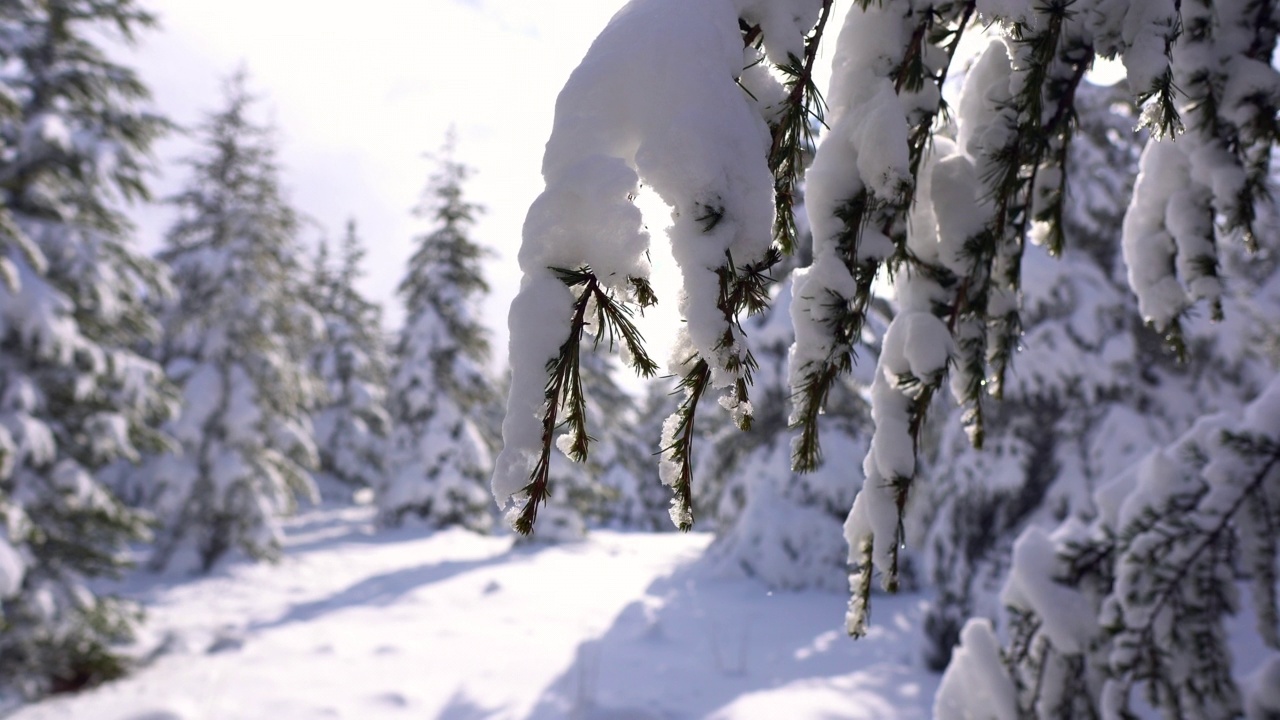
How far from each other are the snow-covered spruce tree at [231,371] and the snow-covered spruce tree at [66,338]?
4572 mm

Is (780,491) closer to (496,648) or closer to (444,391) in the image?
(496,648)

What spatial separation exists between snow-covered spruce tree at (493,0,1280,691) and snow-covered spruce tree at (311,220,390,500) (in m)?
25.4

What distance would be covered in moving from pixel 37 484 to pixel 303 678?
345 centimetres

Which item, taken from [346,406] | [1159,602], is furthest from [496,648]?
[346,406]

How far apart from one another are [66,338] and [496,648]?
5468 mm

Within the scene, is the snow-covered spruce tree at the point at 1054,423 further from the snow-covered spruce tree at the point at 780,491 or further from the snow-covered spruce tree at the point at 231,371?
the snow-covered spruce tree at the point at 231,371

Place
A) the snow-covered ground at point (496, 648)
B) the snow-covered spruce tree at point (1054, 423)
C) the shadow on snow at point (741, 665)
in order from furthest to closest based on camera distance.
→ 1. the snow-covered spruce tree at point (1054, 423)
2. the shadow on snow at point (741, 665)
3. the snow-covered ground at point (496, 648)

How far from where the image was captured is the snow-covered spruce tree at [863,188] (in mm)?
837

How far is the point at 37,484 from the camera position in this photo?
6.84 meters

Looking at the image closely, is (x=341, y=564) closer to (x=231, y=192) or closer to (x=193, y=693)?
(x=193, y=693)

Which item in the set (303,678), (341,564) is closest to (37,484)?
(303,678)

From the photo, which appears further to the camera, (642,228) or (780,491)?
(780,491)

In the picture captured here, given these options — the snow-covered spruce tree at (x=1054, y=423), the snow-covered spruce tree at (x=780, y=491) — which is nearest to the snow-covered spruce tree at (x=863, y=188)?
the snow-covered spruce tree at (x=1054, y=423)

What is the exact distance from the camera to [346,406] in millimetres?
25766
